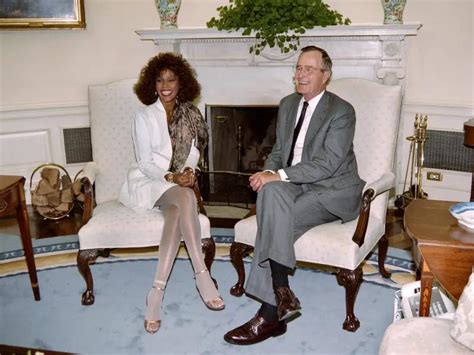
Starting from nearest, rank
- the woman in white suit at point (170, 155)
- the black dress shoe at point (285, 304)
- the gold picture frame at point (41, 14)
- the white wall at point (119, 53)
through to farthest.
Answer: the black dress shoe at point (285, 304), the woman in white suit at point (170, 155), the white wall at point (119, 53), the gold picture frame at point (41, 14)

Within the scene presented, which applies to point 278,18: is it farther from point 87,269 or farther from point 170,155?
point 87,269

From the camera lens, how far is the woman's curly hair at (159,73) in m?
3.00

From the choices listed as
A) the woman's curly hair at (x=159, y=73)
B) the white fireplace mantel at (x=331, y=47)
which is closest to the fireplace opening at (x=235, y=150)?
the white fireplace mantel at (x=331, y=47)

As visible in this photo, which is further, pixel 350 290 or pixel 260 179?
pixel 260 179

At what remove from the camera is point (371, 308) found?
276cm

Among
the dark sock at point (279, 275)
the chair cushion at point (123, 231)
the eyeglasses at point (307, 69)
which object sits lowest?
the dark sock at point (279, 275)

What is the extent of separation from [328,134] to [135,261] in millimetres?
1460

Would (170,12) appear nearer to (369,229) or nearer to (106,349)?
(369,229)

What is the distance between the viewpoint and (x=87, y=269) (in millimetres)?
2814

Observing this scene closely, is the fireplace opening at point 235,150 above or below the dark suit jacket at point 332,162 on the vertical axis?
below

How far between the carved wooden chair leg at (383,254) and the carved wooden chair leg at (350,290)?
1.75ft

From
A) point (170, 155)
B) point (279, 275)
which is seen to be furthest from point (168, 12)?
point (279, 275)

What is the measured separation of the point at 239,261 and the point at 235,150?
183cm

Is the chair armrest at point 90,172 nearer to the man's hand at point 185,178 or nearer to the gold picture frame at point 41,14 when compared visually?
the man's hand at point 185,178
